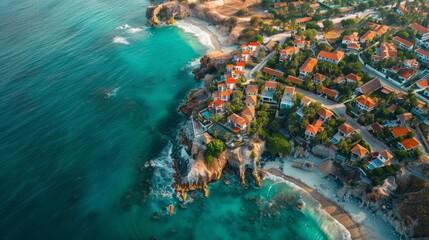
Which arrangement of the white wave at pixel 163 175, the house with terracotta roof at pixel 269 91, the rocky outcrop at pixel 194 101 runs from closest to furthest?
the white wave at pixel 163 175
the house with terracotta roof at pixel 269 91
the rocky outcrop at pixel 194 101

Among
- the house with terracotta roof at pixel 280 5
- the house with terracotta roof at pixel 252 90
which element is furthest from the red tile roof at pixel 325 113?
the house with terracotta roof at pixel 280 5

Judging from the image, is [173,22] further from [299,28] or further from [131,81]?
[299,28]

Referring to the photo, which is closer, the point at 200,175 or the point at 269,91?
the point at 200,175

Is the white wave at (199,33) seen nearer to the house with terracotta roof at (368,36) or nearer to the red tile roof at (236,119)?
the red tile roof at (236,119)

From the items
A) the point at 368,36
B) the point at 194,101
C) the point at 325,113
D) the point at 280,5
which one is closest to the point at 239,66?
the point at 194,101

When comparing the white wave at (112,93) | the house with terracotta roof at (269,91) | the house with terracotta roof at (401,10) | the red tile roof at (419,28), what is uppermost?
the house with terracotta roof at (401,10)

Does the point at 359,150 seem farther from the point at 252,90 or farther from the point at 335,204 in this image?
the point at 252,90
